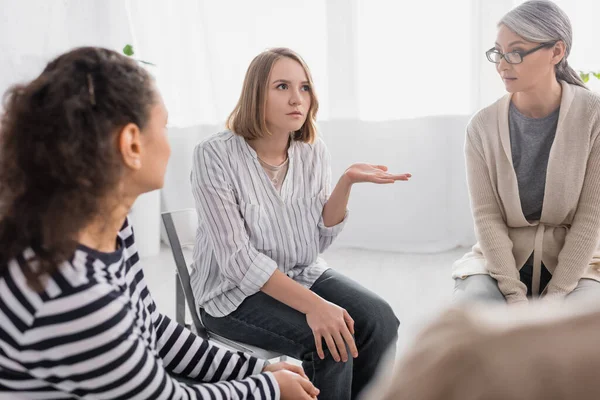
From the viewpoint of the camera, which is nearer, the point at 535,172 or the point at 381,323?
the point at 381,323

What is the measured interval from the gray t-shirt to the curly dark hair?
1291 mm

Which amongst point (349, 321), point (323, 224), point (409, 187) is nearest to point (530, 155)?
point (323, 224)

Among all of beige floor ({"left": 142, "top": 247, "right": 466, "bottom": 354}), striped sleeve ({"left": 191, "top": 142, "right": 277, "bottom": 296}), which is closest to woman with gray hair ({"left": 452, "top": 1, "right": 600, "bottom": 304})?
striped sleeve ({"left": 191, "top": 142, "right": 277, "bottom": 296})

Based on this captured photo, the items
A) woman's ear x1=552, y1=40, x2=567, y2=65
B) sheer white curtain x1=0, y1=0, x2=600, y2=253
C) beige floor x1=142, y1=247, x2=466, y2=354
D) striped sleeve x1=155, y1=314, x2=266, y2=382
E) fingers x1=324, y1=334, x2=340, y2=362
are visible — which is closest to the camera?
striped sleeve x1=155, y1=314, x2=266, y2=382

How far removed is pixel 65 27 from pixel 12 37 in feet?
1.13

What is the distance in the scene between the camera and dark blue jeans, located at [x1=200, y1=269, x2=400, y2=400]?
159 cm

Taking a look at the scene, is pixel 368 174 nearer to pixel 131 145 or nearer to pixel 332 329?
pixel 332 329

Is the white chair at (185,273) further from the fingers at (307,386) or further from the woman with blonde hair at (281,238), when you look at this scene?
the fingers at (307,386)

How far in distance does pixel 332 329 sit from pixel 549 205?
2.43 feet

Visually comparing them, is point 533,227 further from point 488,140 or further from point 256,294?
point 256,294

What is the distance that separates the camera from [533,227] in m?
1.90

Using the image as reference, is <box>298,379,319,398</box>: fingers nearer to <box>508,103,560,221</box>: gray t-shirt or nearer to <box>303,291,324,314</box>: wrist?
<box>303,291,324,314</box>: wrist

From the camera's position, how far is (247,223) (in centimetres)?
176

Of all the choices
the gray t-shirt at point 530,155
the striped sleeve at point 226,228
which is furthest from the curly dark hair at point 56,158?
the gray t-shirt at point 530,155
